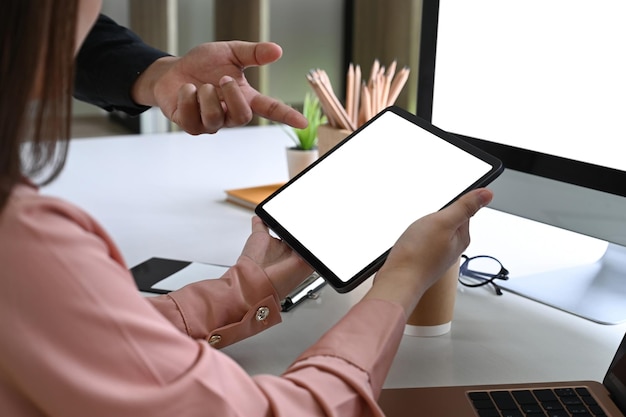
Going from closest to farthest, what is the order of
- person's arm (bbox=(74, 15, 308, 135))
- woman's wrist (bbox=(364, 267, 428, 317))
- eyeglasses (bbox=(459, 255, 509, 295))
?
woman's wrist (bbox=(364, 267, 428, 317)) < person's arm (bbox=(74, 15, 308, 135)) < eyeglasses (bbox=(459, 255, 509, 295))

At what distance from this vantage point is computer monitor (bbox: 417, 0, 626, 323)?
2.88ft

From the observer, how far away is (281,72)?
10.6 feet

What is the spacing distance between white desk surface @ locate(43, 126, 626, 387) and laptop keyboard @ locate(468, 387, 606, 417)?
0.24ft

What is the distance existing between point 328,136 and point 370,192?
417 millimetres

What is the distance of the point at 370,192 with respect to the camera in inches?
33.4

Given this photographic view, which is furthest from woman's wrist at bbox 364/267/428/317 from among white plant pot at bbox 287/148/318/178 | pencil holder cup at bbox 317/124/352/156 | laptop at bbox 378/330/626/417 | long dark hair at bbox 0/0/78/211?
white plant pot at bbox 287/148/318/178

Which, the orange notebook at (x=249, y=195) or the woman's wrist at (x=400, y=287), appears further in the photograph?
the orange notebook at (x=249, y=195)

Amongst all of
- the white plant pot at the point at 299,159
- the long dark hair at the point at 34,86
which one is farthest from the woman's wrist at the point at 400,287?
the white plant pot at the point at 299,159

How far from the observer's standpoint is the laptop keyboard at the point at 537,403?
2.16ft

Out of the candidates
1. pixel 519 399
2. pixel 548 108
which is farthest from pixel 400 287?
pixel 548 108

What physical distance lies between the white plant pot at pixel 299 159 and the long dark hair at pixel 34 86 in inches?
34.7

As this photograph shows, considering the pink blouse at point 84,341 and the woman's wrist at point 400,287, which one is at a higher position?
the pink blouse at point 84,341

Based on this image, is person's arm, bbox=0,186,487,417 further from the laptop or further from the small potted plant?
the small potted plant

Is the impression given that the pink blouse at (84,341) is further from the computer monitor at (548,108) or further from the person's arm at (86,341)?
the computer monitor at (548,108)
